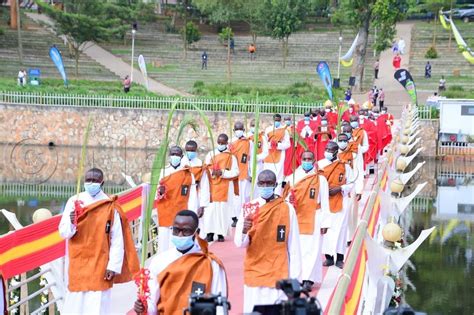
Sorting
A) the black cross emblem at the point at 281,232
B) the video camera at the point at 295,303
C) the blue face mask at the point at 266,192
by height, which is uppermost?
the video camera at the point at 295,303

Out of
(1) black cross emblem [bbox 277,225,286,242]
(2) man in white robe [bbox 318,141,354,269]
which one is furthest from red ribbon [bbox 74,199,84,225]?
(2) man in white robe [bbox 318,141,354,269]

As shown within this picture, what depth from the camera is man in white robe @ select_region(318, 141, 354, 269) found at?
12.8 m

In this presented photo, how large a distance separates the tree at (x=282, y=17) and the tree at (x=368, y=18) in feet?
14.6

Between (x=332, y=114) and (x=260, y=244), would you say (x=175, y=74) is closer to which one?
(x=332, y=114)

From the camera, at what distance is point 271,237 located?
28.7 ft

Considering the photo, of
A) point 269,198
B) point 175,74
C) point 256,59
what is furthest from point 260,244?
point 256,59

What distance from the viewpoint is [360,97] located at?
4322cm

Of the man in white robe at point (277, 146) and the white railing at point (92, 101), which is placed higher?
the man in white robe at point (277, 146)

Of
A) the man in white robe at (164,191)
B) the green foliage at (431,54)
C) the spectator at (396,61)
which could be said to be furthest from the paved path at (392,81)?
the man in white robe at (164,191)

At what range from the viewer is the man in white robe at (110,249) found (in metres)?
8.49

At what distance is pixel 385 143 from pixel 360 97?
56.4 feet

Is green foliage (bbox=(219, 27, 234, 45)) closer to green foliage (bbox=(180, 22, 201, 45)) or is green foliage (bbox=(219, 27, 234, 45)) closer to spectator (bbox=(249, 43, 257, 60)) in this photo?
spectator (bbox=(249, 43, 257, 60))

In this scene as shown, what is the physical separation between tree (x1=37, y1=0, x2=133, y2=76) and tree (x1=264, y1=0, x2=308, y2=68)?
7.31 metres

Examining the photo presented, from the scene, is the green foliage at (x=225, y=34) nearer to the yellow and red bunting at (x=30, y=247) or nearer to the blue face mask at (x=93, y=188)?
the yellow and red bunting at (x=30, y=247)
